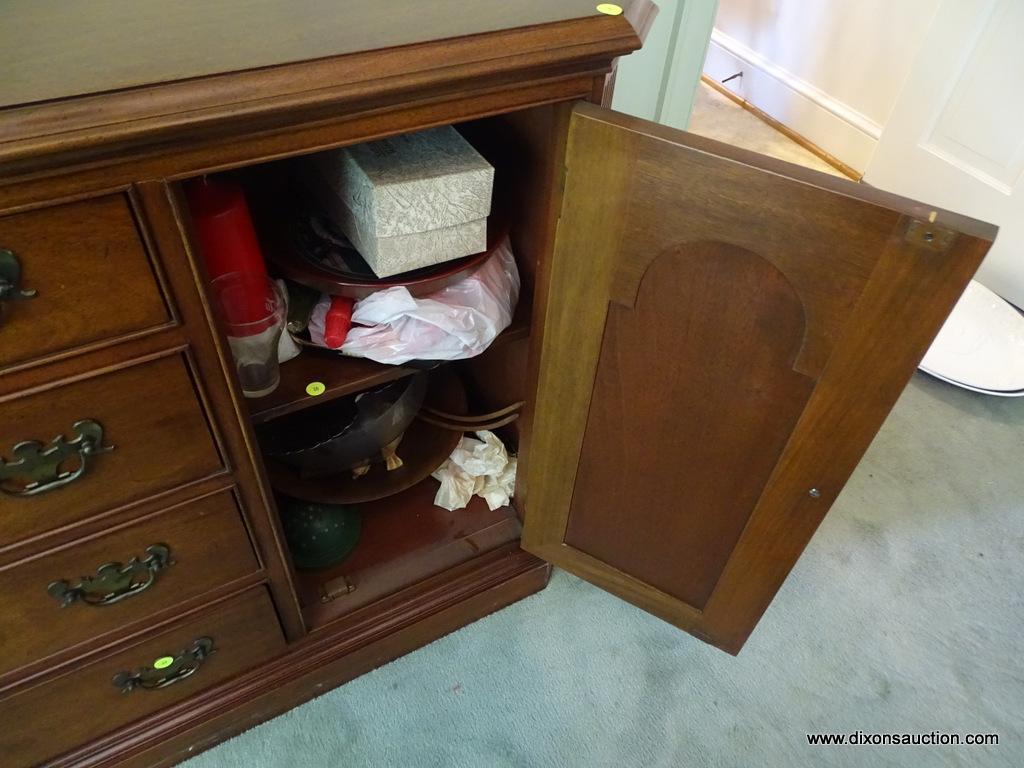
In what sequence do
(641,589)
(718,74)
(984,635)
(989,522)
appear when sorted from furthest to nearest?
(718,74) → (989,522) → (984,635) → (641,589)

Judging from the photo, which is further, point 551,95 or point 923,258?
point 551,95

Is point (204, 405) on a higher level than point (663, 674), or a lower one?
higher

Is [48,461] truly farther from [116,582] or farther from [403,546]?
[403,546]

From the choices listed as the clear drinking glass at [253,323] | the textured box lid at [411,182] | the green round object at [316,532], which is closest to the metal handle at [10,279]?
the clear drinking glass at [253,323]

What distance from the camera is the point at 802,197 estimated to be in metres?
0.58

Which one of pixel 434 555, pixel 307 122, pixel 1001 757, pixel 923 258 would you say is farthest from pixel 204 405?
pixel 1001 757

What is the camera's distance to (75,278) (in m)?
0.54

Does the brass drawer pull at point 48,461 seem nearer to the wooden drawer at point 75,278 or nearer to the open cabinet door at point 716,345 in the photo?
the wooden drawer at point 75,278

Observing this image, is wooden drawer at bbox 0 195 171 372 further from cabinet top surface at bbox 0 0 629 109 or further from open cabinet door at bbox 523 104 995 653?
open cabinet door at bbox 523 104 995 653

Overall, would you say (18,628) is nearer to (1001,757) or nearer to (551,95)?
(551,95)

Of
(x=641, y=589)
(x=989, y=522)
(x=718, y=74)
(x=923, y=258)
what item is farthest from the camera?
(x=718, y=74)

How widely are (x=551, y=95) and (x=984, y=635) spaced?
109 centimetres

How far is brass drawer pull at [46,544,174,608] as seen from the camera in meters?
0.71

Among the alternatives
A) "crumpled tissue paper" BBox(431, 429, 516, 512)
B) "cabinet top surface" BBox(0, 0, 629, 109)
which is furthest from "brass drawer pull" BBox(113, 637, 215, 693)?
"cabinet top surface" BBox(0, 0, 629, 109)
